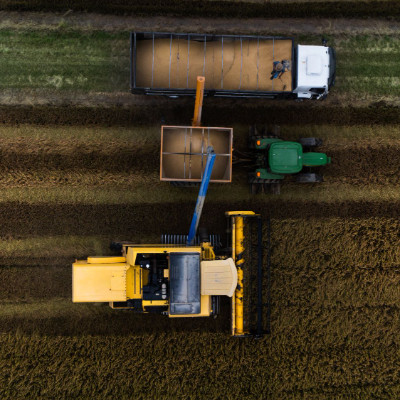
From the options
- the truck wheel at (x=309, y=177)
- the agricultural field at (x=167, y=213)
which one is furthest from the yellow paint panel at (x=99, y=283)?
the truck wheel at (x=309, y=177)

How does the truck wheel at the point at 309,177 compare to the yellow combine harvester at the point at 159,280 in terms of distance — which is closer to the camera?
the yellow combine harvester at the point at 159,280

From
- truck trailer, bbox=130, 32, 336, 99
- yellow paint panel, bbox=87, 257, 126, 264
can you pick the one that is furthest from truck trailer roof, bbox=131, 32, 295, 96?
yellow paint panel, bbox=87, 257, 126, 264

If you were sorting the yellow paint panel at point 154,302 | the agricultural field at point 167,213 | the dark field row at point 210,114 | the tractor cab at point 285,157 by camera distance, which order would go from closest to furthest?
the yellow paint panel at point 154,302 → the tractor cab at point 285,157 → the agricultural field at point 167,213 → the dark field row at point 210,114

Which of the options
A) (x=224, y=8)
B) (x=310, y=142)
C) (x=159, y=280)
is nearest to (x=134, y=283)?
(x=159, y=280)

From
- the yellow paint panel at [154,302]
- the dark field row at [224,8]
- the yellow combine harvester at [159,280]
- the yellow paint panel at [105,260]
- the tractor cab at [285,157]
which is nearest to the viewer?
the yellow combine harvester at [159,280]

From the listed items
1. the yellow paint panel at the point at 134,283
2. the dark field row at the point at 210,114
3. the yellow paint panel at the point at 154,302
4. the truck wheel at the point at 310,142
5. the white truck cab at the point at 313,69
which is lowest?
the yellow paint panel at the point at 154,302

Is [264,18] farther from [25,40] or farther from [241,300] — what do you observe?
[241,300]

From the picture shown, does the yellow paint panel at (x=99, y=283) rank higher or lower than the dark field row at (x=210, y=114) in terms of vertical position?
lower

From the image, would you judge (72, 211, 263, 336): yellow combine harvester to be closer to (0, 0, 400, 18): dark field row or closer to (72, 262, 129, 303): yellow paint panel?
(72, 262, 129, 303): yellow paint panel

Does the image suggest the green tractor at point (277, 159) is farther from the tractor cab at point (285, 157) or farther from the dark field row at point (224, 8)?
the dark field row at point (224, 8)
